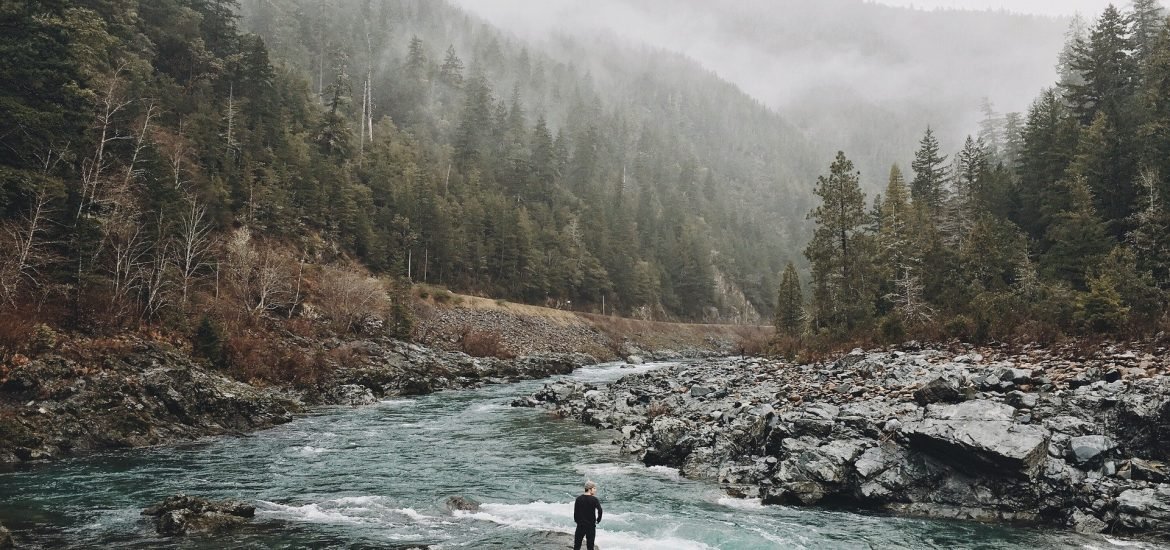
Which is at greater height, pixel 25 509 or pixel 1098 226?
pixel 1098 226

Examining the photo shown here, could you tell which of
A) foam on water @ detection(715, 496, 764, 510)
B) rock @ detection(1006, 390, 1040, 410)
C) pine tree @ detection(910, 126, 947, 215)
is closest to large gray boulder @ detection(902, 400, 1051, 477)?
rock @ detection(1006, 390, 1040, 410)

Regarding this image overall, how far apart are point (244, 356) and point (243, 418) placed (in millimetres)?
8975

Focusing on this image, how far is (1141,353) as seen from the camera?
2156cm

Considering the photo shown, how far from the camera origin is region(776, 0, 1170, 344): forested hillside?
30109 mm

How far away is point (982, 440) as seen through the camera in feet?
48.0

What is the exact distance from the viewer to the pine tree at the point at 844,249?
42.7 metres

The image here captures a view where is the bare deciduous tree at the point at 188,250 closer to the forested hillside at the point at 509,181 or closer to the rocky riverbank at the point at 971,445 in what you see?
the forested hillside at the point at 509,181

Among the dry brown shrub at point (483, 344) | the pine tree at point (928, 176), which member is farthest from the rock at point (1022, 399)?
the pine tree at point (928, 176)

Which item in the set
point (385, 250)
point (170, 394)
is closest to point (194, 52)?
point (385, 250)

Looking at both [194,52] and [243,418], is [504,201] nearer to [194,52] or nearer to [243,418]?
[194,52]

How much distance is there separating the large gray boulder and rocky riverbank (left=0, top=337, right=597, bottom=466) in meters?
27.2

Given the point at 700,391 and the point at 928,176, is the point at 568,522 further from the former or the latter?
the point at 928,176

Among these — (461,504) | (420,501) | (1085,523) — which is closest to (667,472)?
(461,504)

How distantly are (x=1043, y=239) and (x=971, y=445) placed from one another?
3715cm
